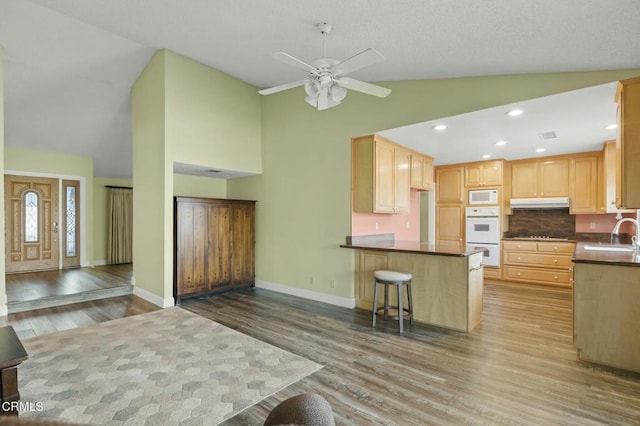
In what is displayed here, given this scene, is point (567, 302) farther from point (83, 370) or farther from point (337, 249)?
point (83, 370)

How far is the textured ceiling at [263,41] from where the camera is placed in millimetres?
2293

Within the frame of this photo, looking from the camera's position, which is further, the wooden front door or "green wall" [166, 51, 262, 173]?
the wooden front door

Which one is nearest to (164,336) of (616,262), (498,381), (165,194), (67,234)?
(165,194)

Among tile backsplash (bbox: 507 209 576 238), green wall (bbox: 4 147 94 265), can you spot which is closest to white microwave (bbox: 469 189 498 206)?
tile backsplash (bbox: 507 209 576 238)

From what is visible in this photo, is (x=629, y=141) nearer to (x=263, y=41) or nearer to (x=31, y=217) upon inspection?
(x=263, y=41)

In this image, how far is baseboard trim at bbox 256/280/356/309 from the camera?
15.1 ft

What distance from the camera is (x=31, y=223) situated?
653 cm

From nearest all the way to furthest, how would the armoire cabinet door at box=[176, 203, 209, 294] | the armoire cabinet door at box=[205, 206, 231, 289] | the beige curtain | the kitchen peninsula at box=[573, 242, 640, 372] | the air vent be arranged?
the kitchen peninsula at box=[573, 242, 640, 372] < the air vent < the armoire cabinet door at box=[176, 203, 209, 294] < the armoire cabinet door at box=[205, 206, 231, 289] < the beige curtain

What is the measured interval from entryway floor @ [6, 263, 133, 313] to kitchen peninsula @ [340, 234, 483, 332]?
4388 millimetres

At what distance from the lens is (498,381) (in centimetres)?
253

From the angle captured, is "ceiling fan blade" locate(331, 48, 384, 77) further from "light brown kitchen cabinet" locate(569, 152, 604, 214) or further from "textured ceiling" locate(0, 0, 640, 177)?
"light brown kitchen cabinet" locate(569, 152, 604, 214)

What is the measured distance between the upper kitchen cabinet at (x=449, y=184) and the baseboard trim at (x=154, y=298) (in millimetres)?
5540

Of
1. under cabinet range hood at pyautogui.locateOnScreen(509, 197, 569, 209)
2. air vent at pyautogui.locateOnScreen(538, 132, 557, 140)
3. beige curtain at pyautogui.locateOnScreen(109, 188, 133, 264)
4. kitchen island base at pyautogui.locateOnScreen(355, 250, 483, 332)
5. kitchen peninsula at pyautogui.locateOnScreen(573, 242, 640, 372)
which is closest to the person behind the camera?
kitchen peninsula at pyautogui.locateOnScreen(573, 242, 640, 372)

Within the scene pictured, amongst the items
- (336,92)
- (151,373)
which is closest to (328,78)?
(336,92)
